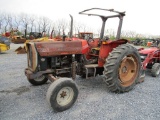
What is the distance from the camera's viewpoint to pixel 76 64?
15.4ft

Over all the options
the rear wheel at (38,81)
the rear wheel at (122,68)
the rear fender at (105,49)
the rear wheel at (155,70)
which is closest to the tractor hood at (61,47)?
the rear fender at (105,49)

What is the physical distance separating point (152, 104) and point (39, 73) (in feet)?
9.13

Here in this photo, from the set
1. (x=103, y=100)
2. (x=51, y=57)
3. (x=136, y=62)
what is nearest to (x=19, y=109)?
(x=51, y=57)

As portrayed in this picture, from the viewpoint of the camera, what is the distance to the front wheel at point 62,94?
3.57 metres

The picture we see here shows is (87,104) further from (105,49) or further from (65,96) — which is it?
(105,49)

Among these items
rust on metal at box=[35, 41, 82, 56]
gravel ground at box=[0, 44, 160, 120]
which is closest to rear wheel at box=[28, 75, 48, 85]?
gravel ground at box=[0, 44, 160, 120]

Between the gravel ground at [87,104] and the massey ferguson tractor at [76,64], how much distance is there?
0.25m

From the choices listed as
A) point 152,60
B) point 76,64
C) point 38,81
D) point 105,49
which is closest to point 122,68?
point 105,49

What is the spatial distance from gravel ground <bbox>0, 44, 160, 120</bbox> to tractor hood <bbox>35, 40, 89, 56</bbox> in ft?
3.72

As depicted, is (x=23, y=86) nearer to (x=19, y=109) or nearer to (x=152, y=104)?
(x=19, y=109)

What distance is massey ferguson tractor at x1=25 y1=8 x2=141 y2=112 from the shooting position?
12.6ft

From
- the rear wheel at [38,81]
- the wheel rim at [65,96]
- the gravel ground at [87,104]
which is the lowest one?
the gravel ground at [87,104]

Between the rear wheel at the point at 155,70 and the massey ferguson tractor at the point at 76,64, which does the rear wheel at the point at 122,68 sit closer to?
the massey ferguson tractor at the point at 76,64

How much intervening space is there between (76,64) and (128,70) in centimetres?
160
